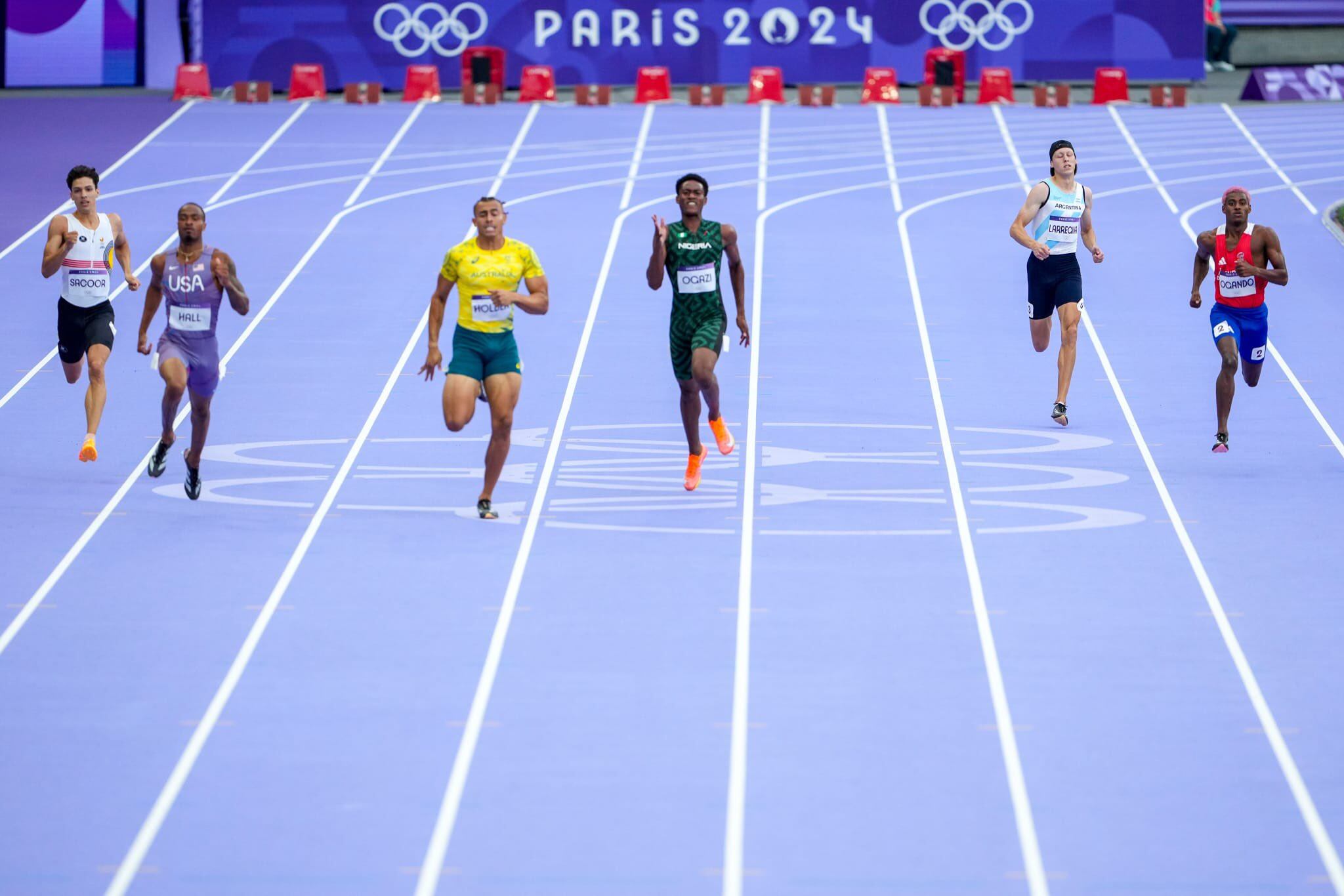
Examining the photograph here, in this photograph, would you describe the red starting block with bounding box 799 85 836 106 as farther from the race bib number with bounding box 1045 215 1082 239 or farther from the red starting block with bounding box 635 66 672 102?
the race bib number with bounding box 1045 215 1082 239

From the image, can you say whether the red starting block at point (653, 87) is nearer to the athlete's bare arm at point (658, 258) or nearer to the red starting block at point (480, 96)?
the red starting block at point (480, 96)

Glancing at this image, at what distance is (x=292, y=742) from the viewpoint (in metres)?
7.68

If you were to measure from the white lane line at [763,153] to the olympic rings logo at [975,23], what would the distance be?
2682 mm

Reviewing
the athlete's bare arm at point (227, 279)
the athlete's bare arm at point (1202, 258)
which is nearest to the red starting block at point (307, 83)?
the athlete's bare arm at point (227, 279)

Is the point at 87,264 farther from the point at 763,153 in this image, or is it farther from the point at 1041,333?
the point at 763,153

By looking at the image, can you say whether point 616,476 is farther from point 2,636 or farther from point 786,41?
point 786,41

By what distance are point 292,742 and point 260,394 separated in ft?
20.4

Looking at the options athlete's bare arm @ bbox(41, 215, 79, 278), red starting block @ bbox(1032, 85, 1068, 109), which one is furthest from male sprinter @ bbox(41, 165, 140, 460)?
red starting block @ bbox(1032, 85, 1068, 109)

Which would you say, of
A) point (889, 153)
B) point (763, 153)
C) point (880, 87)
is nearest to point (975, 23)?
point (880, 87)

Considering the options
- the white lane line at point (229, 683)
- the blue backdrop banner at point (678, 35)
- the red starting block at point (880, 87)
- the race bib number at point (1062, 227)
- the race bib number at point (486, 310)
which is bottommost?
the white lane line at point (229, 683)

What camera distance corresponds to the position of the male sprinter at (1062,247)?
1270cm

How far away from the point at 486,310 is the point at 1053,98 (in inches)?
653

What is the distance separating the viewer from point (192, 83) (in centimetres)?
2548

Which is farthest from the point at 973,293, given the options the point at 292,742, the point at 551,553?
the point at 292,742
